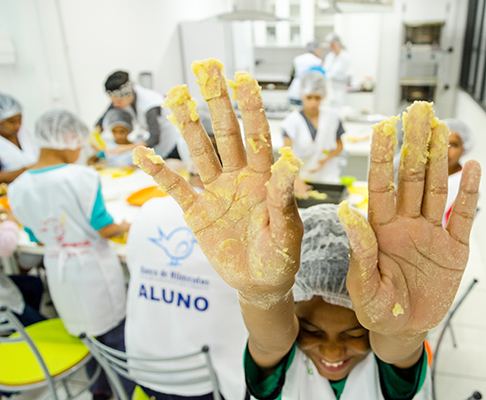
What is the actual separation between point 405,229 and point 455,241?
79 mm

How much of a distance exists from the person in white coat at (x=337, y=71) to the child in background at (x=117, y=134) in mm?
3143

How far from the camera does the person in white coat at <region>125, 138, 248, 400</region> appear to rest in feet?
3.94

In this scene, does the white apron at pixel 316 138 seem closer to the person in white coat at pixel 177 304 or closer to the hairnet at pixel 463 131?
the hairnet at pixel 463 131

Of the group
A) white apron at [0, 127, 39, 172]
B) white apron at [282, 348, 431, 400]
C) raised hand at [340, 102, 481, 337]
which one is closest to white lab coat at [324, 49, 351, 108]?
white apron at [0, 127, 39, 172]

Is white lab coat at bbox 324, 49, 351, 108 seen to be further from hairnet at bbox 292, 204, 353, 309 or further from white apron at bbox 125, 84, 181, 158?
hairnet at bbox 292, 204, 353, 309

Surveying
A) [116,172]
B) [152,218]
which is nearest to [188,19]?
[116,172]

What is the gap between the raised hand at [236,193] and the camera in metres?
0.54

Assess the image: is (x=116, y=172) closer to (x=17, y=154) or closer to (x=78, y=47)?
(x=17, y=154)

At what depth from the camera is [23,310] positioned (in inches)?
72.4

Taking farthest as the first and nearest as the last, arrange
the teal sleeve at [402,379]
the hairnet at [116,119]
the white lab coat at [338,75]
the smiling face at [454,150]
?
the white lab coat at [338,75] → the hairnet at [116,119] → the smiling face at [454,150] → the teal sleeve at [402,379]

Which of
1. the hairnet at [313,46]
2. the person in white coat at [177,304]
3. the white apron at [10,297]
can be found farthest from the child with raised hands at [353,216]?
the hairnet at [313,46]

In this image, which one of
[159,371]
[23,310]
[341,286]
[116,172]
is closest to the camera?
[341,286]

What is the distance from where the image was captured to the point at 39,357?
141 cm

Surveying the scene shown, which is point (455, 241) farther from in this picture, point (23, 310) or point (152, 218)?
point (23, 310)
